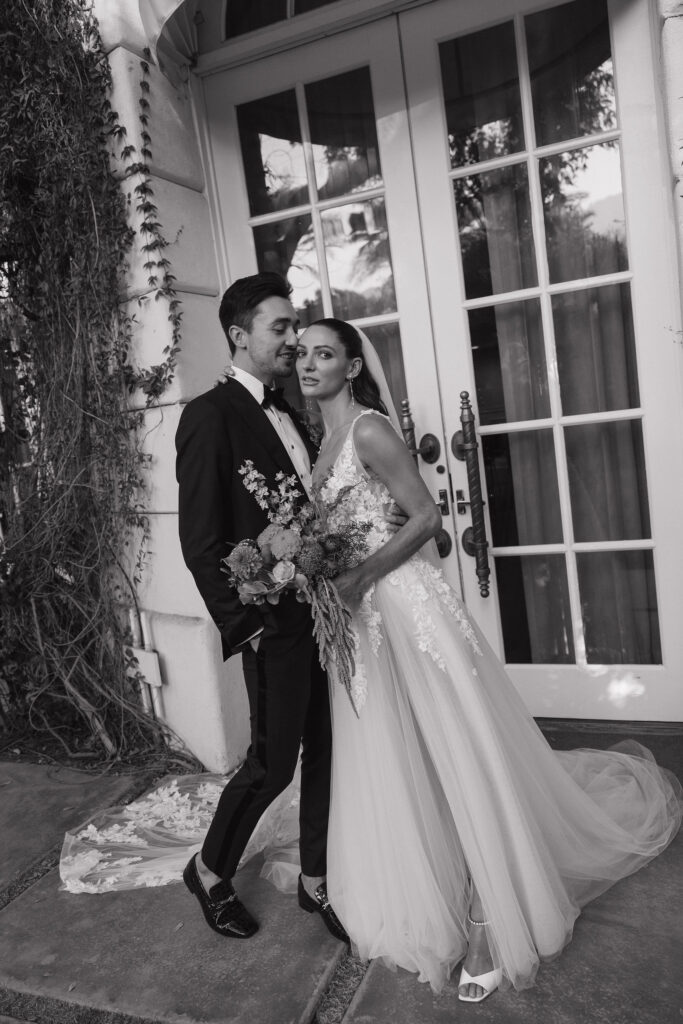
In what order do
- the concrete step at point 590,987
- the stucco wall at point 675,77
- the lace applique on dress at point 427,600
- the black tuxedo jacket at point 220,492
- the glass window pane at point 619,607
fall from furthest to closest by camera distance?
1. the glass window pane at point 619,607
2. the stucco wall at point 675,77
3. the lace applique on dress at point 427,600
4. the black tuxedo jacket at point 220,492
5. the concrete step at point 590,987

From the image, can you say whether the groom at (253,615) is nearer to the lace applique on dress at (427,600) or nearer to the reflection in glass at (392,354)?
the lace applique on dress at (427,600)

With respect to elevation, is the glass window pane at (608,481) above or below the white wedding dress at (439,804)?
above

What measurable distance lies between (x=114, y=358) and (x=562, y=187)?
2.12 metres

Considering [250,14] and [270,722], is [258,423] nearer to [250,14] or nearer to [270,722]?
[270,722]

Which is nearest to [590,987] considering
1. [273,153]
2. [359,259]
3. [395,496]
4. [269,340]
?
[395,496]

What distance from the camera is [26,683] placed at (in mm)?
4215

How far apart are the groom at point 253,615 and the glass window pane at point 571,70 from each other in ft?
5.31

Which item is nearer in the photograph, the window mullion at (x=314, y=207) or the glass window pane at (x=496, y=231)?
the glass window pane at (x=496, y=231)

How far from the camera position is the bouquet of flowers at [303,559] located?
2.08 meters

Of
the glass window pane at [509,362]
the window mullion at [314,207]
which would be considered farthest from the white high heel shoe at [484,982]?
the window mullion at [314,207]

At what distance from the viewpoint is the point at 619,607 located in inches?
139

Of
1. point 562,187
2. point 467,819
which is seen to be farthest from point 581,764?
point 562,187

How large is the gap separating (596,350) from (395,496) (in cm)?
151

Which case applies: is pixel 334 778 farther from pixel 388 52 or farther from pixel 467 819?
pixel 388 52
